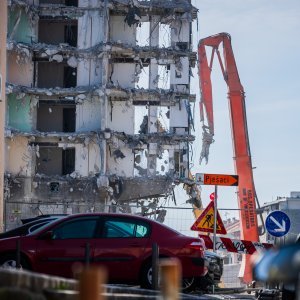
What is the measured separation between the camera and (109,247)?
17969 mm

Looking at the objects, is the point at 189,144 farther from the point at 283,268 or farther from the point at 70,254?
the point at 283,268

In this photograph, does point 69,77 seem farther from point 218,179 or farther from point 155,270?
point 155,270

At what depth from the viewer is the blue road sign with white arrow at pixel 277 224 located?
2519 centimetres

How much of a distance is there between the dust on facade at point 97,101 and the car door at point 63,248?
4248cm

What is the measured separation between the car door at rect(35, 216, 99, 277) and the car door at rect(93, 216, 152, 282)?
201mm

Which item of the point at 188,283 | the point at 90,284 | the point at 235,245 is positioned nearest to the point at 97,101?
the point at 235,245

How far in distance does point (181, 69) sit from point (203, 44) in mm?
6744

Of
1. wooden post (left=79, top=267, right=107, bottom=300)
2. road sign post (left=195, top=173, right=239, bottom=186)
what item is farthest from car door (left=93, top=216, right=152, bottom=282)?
wooden post (left=79, top=267, right=107, bottom=300)

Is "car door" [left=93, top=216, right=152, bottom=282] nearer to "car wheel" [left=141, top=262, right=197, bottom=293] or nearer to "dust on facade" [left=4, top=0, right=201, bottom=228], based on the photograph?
"car wheel" [left=141, top=262, right=197, bottom=293]

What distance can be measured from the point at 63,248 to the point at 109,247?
820mm

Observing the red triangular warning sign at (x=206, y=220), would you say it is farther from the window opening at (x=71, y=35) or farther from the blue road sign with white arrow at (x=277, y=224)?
the window opening at (x=71, y=35)

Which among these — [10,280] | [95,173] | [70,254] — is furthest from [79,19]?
[10,280]

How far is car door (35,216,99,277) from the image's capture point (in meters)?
17.8

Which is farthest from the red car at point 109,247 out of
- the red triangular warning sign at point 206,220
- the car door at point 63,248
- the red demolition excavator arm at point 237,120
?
the red demolition excavator arm at point 237,120
